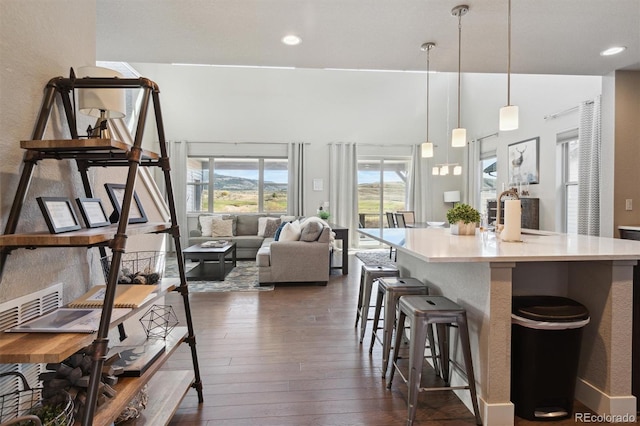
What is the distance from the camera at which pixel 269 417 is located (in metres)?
1.87

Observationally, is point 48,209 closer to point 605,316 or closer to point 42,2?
point 42,2

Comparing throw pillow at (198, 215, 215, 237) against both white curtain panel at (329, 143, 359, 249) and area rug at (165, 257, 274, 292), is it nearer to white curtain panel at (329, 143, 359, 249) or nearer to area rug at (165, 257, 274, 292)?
area rug at (165, 257, 274, 292)

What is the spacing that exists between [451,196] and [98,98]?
807 cm

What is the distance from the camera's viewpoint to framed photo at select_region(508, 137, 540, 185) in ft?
20.2

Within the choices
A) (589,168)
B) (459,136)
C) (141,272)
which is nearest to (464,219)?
(459,136)

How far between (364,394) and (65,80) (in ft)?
7.16

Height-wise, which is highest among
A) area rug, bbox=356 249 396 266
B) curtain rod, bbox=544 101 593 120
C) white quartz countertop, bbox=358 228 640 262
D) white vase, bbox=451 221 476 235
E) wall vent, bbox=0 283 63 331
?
curtain rod, bbox=544 101 593 120

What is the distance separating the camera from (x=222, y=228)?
7164mm

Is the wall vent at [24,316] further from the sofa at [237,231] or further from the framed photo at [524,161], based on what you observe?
the framed photo at [524,161]

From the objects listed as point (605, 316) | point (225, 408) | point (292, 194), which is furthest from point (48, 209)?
point (292, 194)

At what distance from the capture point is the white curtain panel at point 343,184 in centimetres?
825

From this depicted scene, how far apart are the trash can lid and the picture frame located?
2073 millimetres

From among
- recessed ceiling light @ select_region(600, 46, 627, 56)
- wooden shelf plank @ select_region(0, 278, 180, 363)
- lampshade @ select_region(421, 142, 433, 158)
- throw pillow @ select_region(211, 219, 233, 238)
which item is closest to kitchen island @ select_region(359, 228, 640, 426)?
wooden shelf plank @ select_region(0, 278, 180, 363)

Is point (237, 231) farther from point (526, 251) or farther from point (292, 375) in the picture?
A: point (526, 251)
